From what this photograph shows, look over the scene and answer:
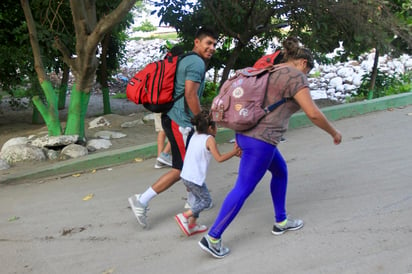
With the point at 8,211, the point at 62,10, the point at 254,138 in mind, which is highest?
the point at 62,10

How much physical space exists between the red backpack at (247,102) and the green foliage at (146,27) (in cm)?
3559

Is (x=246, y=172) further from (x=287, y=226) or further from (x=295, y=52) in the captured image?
(x=295, y=52)

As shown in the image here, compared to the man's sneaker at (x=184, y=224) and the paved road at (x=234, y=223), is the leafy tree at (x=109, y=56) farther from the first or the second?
the man's sneaker at (x=184, y=224)

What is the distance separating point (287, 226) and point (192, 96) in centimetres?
132

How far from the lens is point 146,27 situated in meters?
38.0

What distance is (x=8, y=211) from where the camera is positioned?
15.7ft

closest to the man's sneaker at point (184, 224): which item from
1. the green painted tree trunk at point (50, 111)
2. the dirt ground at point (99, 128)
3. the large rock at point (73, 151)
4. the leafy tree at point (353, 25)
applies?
the large rock at point (73, 151)

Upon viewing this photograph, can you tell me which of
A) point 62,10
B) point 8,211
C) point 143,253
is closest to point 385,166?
point 143,253

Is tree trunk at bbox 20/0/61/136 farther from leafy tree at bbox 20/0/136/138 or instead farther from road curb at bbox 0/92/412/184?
road curb at bbox 0/92/412/184

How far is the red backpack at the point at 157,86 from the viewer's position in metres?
4.09

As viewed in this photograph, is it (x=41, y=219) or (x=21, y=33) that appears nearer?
(x=41, y=219)

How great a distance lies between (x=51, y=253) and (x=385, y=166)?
11.8 feet

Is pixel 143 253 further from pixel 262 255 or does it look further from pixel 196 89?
pixel 196 89

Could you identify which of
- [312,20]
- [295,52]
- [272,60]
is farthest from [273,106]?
[312,20]
